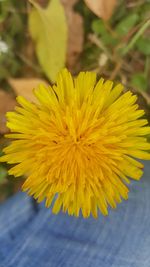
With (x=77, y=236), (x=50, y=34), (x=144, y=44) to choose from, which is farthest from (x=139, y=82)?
(x=77, y=236)

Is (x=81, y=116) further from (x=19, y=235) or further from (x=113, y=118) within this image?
(x=19, y=235)

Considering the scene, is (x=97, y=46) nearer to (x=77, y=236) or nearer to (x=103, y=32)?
(x=103, y=32)

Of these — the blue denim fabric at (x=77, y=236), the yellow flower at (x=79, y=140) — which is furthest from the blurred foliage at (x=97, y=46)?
the yellow flower at (x=79, y=140)

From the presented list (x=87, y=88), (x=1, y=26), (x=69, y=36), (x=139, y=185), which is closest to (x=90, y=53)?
(x=69, y=36)

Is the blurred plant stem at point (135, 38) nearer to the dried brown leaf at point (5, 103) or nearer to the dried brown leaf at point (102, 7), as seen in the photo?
the dried brown leaf at point (102, 7)

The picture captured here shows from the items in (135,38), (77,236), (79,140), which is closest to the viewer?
(79,140)
